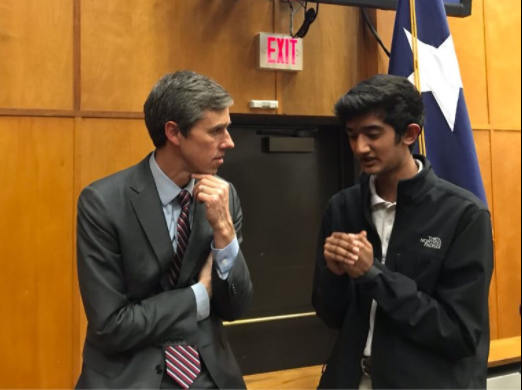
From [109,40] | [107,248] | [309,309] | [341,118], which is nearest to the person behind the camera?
[107,248]

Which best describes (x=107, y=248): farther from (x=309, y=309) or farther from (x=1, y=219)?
(x=309, y=309)

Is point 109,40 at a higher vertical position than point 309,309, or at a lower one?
higher

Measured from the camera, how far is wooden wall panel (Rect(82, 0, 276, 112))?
2.65m

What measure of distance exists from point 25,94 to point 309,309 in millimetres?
2102

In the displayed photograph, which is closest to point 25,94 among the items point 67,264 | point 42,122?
point 42,122

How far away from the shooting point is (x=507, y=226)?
354 centimetres

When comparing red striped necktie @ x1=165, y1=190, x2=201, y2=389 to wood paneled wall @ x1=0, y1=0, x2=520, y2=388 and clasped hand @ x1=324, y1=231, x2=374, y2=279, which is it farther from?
wood paneled wall @ x1=0, y1=0, x2=520, y2=388

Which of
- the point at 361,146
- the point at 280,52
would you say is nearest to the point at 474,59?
the point at 280,52

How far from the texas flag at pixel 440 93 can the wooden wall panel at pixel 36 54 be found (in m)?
1.69

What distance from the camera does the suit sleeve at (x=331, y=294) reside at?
64.0 inches

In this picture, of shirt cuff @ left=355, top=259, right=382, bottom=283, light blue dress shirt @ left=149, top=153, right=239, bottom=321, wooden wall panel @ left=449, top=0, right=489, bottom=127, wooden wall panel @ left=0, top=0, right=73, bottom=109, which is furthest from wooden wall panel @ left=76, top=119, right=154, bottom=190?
wooden wall panel @ left=449, top=0, right=489, bottom=127

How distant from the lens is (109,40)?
2.67m

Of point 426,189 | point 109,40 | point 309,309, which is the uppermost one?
point 109,40

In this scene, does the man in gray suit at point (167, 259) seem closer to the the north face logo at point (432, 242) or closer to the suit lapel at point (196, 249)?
the suit lapel at point (196, 249)
